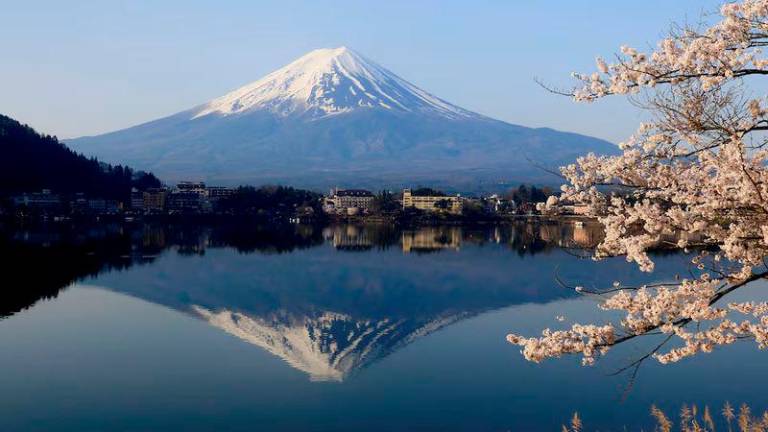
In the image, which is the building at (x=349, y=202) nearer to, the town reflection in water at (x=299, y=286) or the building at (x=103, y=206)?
A: the building at (x=103, y=206)

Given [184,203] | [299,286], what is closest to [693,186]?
[299,286]

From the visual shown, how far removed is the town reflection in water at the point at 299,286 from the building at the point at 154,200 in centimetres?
2877

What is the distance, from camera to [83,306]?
16.7m

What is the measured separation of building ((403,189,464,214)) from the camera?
2343 inches

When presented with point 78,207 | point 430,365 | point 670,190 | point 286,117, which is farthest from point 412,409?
point 286,117

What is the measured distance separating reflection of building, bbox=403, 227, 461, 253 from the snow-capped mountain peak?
366 feet

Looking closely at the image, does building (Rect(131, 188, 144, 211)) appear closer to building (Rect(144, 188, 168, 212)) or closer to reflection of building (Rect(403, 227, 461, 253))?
building (Rect(144, 188, 168, 212))

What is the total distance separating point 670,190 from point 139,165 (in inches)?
5162

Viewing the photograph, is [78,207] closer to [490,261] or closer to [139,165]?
[490,261]

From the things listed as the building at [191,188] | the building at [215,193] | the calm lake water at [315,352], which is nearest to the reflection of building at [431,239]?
the calm lake water at [315,352]

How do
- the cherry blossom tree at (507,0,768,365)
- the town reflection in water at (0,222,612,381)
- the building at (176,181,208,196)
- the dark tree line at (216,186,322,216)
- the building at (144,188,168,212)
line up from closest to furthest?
1. the cherry blossom tree at (507,0,768,365)
2. the town reflection in water at (0,222,612,381)
3. the dark tree line at (216,186,322,216)
4. the building at (144,188,168,212)
5. the building at (176,181,208,196)

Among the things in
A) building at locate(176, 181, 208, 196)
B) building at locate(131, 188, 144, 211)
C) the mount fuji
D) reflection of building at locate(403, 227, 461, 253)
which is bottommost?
reflection of building at locate(403, 227, 461, 253)

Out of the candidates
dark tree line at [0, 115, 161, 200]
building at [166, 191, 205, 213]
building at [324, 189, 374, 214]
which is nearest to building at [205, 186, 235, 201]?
building at [166, 191, 205, 213]

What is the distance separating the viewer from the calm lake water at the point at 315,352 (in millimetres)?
9078
